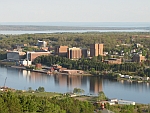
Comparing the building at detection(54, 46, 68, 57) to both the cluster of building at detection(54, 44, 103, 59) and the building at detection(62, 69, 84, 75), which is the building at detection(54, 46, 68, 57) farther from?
the building at detection(62, 69, 84, 75)

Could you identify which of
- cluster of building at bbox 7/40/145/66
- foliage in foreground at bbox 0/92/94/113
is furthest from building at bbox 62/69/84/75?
foliage in foreground at bbox 0/92/94/113

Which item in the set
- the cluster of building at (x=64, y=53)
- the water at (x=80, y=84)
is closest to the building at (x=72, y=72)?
the water at (x=80, y=84)

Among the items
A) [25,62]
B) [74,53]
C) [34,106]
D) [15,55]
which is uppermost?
[34,106]

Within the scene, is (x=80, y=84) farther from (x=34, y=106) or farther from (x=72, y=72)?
(x=34, y=106)

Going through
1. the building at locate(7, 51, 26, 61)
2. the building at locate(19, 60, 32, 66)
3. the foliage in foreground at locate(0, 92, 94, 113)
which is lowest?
the building at locate(19, 60, 32, 66)

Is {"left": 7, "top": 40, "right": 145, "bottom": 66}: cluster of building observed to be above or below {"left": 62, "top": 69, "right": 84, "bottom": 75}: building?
above

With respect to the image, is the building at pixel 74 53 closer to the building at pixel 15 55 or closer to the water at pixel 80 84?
the building at pixel 15 55

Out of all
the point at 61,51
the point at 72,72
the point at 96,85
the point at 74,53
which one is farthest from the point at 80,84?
the point at 61,51

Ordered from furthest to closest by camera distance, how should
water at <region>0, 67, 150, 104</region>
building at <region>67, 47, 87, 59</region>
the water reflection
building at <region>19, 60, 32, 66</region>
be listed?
building at <region>67, 47, 87, 59</region>
building at <region>19, 60, 32, 66</region>
the water reflection
water at <region>0, 67, 150, 104</region>
